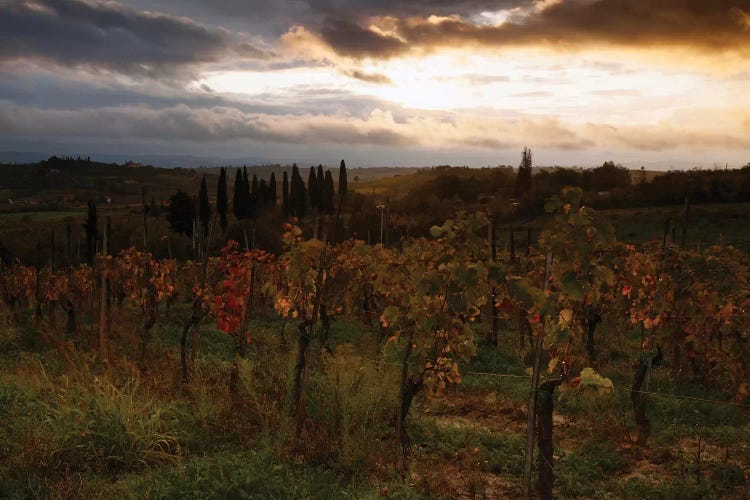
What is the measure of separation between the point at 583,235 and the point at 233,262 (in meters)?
7.73

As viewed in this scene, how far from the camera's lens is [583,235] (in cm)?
497

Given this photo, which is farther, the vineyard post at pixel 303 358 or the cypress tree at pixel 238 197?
the cypress tree at pixel 238 197

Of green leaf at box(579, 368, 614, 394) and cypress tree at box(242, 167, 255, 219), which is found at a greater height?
cypress tree at box(242, 167, 255, 219)

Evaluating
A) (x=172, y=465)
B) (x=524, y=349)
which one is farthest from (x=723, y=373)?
(x=172, y=465)

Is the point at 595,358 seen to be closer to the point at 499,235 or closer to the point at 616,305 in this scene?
the point at 616,305

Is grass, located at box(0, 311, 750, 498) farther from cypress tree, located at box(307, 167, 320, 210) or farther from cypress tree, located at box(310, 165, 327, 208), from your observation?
cypress tree, located at box(307, 167, 320, 210)

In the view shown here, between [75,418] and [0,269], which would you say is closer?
[75,418]

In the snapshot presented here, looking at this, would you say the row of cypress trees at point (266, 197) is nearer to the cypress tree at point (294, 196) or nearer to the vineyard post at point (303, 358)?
the cypress tree at point (294, 196)

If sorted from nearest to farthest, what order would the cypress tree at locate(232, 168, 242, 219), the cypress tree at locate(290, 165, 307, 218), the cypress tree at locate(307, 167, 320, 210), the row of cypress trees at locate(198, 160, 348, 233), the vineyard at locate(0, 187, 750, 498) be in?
the vineyard at locate(0, 187, 750, 498) < the row of cypress trees at locate(198, 160, 348, 233) < the cypress tree at locate(232, 168, 242, 219) < the cypress tree at locate(290, 165, 307, 218) < the cypress tree at locate(307, 167, 320, 210)

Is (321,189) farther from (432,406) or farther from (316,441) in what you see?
(316,441)

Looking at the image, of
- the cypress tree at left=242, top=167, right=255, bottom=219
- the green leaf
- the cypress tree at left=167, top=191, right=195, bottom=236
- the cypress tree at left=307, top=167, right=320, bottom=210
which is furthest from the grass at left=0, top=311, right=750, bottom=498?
the cypress tree at left=307, top=167, right=320, bottom=210

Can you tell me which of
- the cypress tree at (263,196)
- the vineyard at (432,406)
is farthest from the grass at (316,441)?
the cypress tree at (263,196)

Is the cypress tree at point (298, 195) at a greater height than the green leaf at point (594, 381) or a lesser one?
greater

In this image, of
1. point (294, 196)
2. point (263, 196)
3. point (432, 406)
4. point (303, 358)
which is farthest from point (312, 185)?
point (303, 358)
